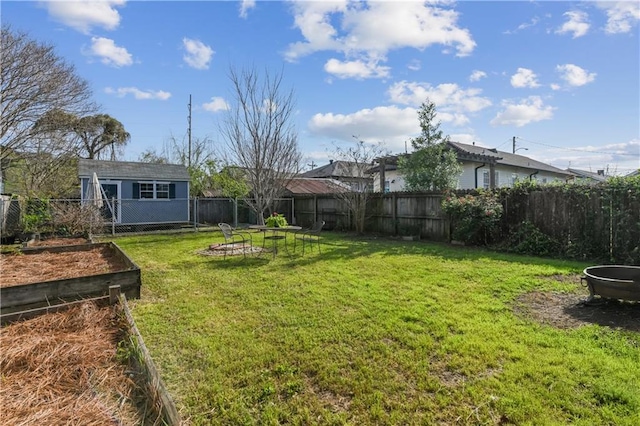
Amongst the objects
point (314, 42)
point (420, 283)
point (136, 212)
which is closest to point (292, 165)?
point (314, 42)

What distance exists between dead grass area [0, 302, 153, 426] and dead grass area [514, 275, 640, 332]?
4.12 metres

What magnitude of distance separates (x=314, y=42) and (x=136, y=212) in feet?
34.1

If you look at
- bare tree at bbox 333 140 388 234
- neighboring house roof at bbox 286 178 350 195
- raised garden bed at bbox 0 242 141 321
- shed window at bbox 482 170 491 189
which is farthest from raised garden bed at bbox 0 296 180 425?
shed window at bbox 482 170 491 189

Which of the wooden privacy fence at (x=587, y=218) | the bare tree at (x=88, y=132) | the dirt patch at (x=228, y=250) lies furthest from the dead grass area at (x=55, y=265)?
the bare tree at (x=88, y=132)

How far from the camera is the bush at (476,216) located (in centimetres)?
880

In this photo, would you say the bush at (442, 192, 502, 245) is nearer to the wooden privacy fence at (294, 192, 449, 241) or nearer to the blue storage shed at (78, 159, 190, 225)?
the wooden privacy fence at (294, 192, 449, 241)

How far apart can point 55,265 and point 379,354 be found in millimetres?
5478

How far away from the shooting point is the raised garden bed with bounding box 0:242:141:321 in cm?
351

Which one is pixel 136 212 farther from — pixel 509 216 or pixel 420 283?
pixel 509 216

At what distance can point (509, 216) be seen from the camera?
356 inches

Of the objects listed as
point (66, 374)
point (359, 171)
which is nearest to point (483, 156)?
point (359, 171)

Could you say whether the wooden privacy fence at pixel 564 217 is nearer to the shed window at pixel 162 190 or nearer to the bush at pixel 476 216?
the bush at pixel 476 216

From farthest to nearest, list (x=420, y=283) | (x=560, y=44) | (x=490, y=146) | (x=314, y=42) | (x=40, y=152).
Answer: (x=490, y=146)
(x=40, y=152)
(x=314, y=42)
(x=560, y=44)
(x=420, y=283)

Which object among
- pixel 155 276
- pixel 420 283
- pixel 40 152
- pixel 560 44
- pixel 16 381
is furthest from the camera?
pixel 40 152
